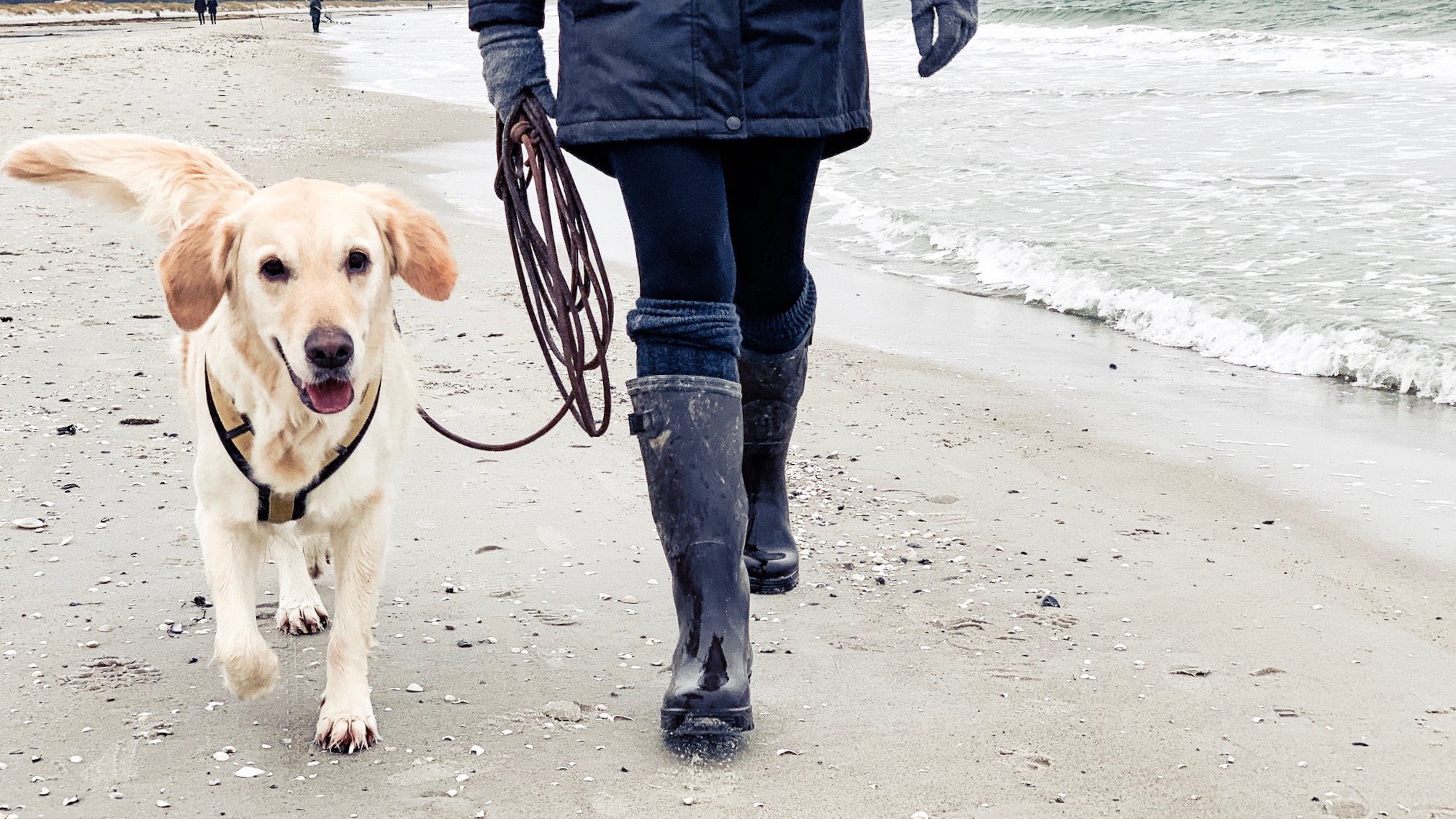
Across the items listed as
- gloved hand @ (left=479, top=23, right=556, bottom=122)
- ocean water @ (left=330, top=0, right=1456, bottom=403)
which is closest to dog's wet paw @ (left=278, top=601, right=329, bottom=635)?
gloved hand @ (left=479, top=23, right=556, bottom=122)

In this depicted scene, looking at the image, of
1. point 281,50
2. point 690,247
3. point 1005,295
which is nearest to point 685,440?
point 690,247

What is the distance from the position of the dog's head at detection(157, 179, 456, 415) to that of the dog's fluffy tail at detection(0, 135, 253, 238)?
→ 355 millimetres

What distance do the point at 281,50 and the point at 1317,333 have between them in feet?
94.8

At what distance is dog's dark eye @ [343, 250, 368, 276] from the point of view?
7.76ft

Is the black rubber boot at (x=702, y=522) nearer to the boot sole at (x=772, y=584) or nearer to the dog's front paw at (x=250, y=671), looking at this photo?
the boot sole at (x=772, y=584)

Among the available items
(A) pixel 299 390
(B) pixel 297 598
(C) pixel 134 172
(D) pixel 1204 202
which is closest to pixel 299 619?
(B) pixel 297 598

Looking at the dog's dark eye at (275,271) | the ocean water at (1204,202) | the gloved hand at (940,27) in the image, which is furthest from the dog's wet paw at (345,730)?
the ocean water at (1204,202)

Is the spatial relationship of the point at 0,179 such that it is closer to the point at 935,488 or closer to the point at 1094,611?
the point at 935,488

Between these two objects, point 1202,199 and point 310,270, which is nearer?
point 310,270

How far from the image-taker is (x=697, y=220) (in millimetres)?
2256

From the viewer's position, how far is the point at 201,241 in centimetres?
238

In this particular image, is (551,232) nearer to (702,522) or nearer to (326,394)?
(326,394)

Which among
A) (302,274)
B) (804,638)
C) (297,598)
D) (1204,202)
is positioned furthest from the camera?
(1204,202)

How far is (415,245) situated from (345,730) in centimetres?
91
